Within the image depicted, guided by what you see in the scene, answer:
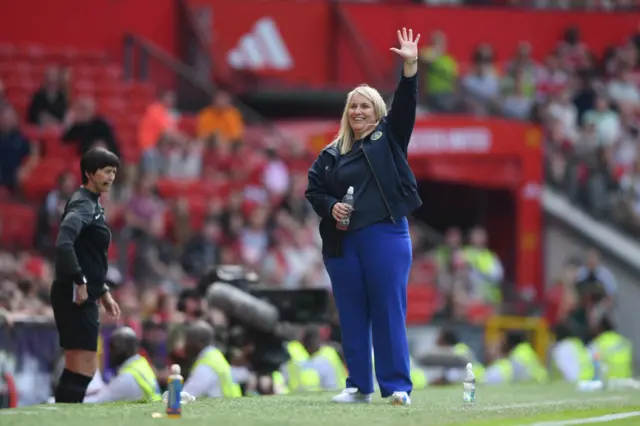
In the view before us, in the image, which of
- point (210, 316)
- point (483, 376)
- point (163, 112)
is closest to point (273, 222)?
point (163, 112)

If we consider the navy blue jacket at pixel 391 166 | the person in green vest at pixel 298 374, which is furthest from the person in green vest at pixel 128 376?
the person in green vest at pixel 298 374

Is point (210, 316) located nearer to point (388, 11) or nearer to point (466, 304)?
point (466, 304)

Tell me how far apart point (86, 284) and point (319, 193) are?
5.18ft

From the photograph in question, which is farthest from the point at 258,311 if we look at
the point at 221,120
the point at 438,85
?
the point at 438,85

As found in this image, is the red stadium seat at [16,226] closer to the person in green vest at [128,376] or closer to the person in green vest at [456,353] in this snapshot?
the person in green vest at [456,353]

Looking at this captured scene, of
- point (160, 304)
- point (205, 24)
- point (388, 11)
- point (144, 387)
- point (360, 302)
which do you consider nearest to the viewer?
point (360, 302)

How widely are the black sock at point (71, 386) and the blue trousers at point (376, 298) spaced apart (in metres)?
1.75

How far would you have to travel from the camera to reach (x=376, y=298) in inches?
397

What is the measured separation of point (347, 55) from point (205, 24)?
2654 mm

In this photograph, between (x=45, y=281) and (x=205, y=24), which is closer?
(x=45, y=281)

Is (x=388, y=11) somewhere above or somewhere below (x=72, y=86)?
above

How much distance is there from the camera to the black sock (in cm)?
1059

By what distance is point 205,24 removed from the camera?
26.7 meters

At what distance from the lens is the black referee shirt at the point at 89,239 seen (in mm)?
10188
